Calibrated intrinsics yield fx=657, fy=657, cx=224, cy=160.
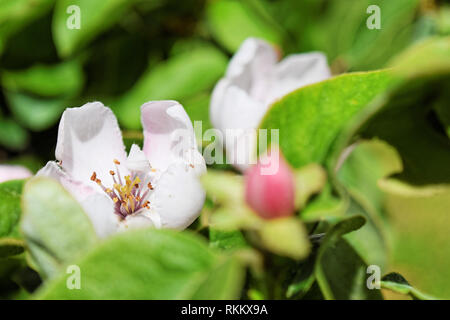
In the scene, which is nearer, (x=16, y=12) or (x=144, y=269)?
(x=144, y=269)

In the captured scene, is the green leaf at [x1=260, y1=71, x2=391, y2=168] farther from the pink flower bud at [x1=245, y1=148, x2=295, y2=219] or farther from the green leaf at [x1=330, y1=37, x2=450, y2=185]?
the pink flower bud at [x1=245, y1=148, x2=295, y2=219]

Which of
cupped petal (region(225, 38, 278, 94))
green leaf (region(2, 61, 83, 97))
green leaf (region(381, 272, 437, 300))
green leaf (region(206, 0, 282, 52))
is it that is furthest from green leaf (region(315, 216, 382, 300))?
green leaf (region(2, 61, 83, 97))

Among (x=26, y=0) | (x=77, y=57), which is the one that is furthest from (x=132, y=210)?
(x=77, y=57)

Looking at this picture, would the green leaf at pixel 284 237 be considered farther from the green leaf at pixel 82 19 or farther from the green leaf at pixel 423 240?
the green leaf at pixel 423 240

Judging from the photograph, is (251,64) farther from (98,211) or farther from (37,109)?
(37,109)

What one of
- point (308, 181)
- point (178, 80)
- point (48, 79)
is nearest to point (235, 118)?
point (308, 181)

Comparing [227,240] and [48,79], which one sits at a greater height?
[48,79]
